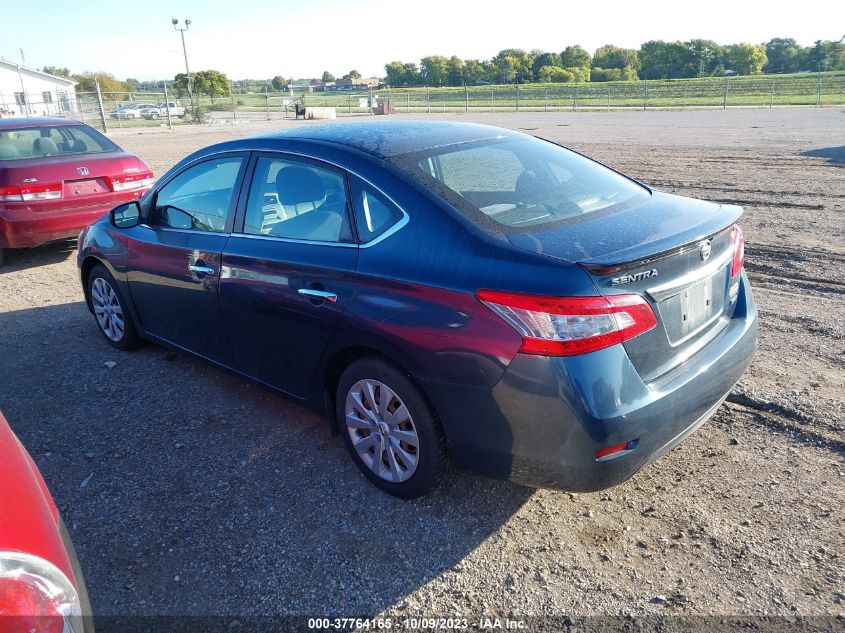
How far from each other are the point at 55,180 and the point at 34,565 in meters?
6.76

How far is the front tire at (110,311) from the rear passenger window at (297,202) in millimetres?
1850

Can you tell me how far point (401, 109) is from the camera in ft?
165

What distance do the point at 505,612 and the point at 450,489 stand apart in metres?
0.82

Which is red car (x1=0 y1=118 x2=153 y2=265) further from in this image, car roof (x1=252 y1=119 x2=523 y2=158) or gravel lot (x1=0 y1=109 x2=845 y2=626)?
car roof (x1=252 y1=119 x2=523 y2=158)

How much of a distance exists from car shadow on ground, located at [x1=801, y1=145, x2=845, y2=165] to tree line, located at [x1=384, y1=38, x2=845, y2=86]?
7674cm

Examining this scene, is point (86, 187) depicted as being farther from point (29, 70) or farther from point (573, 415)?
point (29, 70)

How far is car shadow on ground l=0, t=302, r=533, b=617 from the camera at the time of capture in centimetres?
273

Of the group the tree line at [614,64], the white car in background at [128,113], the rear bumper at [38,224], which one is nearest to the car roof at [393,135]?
the rear bumper at [38,224]

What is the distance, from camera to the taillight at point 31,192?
23.0ft

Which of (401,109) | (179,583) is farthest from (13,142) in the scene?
(401,109)

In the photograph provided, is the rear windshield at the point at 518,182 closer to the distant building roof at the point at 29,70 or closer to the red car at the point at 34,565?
the red car at the point at 34,565

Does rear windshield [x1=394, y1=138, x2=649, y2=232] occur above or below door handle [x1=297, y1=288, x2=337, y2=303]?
above

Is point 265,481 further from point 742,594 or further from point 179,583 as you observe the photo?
point 742,594

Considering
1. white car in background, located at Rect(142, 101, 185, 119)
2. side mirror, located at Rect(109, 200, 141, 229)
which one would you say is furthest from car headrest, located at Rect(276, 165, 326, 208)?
white car in background, located at Rect(142, 101, 185, 119)
